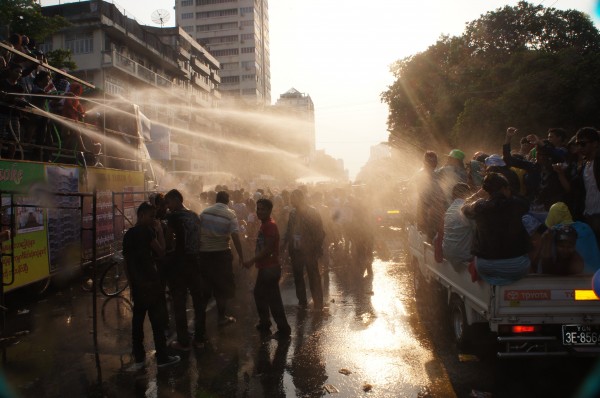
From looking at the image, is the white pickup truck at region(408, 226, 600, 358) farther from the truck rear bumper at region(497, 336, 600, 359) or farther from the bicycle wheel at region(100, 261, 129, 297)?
the bicycle wheel at region(100, 261, 129, 297)

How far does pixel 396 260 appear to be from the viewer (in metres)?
13.6

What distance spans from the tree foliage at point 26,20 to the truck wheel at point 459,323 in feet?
69.0

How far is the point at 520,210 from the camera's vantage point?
481 centimetres

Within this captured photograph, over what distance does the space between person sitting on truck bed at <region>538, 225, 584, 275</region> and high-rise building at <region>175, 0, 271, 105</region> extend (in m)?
90.6

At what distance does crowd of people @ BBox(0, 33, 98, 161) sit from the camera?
8406 mm

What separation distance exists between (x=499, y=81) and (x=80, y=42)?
29.3m

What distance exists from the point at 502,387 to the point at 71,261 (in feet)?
27.2

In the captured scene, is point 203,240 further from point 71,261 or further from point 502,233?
point 71,261

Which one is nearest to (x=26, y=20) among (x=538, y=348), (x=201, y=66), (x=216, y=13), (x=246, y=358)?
(x=246, y=358)

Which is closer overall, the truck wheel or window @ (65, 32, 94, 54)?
the truck wheel

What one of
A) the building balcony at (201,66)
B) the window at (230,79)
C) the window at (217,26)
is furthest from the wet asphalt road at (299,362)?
the window at (217,26)

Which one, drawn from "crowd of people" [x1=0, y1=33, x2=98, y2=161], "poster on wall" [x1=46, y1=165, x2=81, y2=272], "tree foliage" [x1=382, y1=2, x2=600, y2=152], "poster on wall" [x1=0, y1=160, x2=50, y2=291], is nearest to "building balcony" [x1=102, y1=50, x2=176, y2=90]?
"tree foliage" [x1=382, y1=2, x2=600, y2=152]

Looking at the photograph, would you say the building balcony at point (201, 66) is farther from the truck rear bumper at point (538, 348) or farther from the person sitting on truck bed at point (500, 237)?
the truck rear bumper at point (538, 348)

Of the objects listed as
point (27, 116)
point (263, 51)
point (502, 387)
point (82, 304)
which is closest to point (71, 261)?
point (82, 304)
